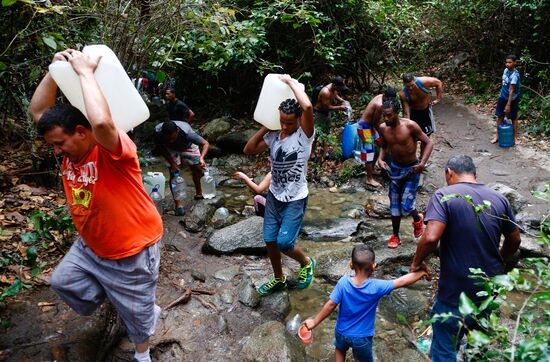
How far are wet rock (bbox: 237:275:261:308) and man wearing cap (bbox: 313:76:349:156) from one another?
183 inches

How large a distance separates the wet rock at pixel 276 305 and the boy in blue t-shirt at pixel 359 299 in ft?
3.90

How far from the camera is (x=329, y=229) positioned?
251 inches

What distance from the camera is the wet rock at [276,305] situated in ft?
13.6

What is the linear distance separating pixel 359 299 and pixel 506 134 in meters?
6.67

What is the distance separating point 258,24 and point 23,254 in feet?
21.6

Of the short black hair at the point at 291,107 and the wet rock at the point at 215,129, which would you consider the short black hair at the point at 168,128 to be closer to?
the short black hair at the point at 291,107

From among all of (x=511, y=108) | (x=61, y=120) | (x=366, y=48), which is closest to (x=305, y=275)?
(x=61, y=120)

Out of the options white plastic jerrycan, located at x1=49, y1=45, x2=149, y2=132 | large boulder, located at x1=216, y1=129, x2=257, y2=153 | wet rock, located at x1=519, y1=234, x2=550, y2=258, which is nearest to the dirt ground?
wet rock, located at x1=519, y1=234, x2=550, y2=258

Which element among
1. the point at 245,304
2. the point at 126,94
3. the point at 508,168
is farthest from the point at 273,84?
the point at 508,168

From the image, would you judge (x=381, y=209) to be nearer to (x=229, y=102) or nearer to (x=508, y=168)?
(x=508, y=168)

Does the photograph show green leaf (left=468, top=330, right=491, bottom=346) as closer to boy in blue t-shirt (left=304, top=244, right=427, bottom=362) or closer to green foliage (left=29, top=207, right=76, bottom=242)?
boy in blue t-shirt (left=304, top=244, right=427, bottom=362)

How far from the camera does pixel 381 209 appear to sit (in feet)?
21.8

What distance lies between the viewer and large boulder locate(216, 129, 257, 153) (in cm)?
984

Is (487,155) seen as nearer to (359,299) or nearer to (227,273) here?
(227,273)
